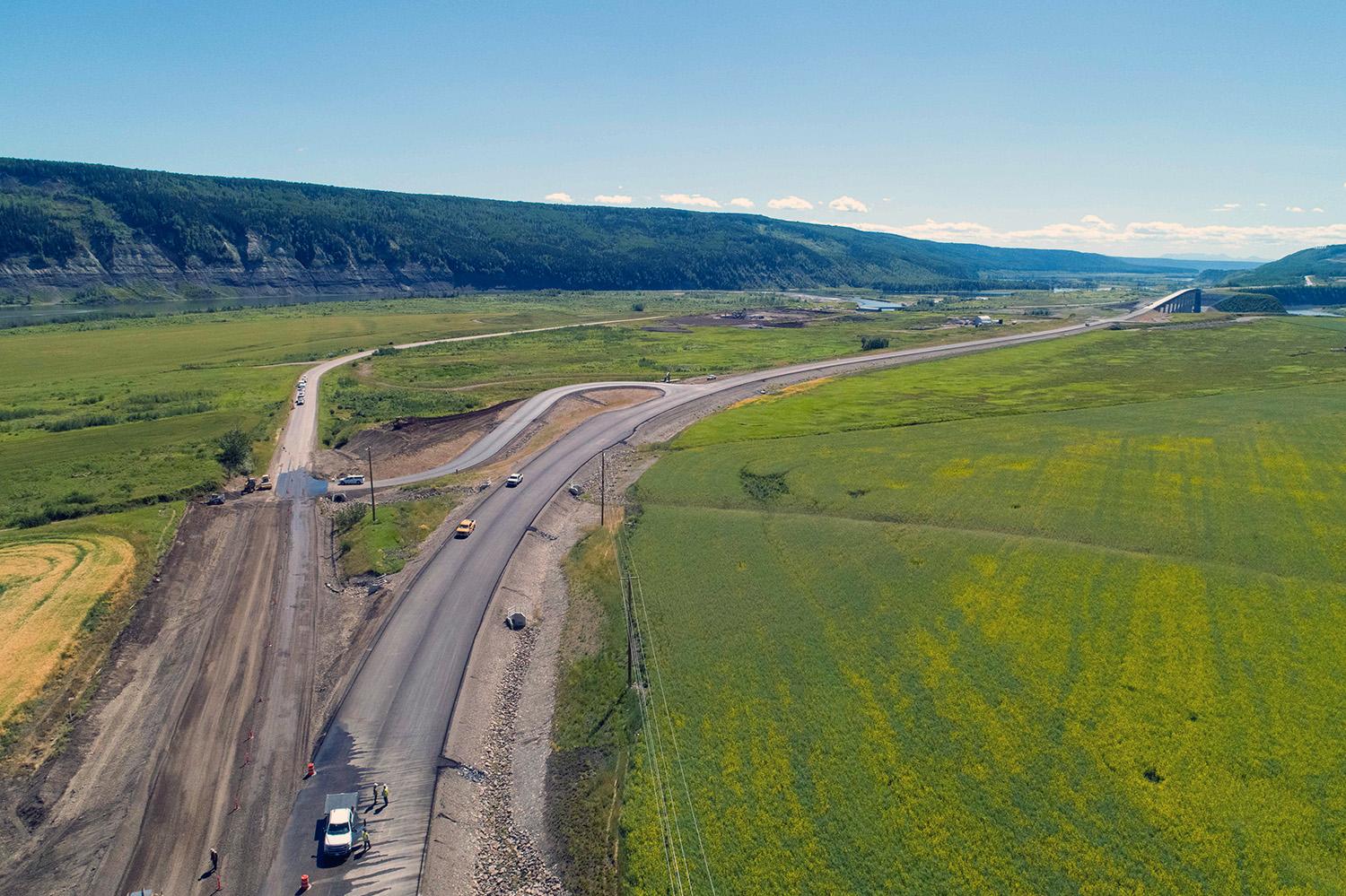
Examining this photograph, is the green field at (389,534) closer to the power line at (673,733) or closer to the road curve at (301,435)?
the road curve at (301,435)

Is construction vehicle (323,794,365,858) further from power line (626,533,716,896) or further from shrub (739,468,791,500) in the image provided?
shrub (739,468,791,500)

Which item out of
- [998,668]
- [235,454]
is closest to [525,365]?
[235,454]

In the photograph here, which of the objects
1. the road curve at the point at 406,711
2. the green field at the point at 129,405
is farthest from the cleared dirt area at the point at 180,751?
the green field at the point at 129,405

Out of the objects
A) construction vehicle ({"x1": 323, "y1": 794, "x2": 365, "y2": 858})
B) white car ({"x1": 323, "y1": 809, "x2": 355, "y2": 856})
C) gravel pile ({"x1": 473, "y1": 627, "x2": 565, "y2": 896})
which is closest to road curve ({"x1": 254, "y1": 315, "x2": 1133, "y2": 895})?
construction vehicle ({"x1": 323, "y1": 794, "x2": 365, "y2": 858})

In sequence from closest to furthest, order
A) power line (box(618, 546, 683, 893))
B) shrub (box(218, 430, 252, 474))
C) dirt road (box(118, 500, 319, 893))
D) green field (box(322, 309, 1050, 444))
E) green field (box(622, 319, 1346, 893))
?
power line (box(618, 546, 683, 893)) < green field (box(622, 319, 1346, 893)) < dirt road (box(118, 500, 319, 893)) < shrub (box(218, 430, 252, 474)) < green field (box(322, 309, 1050, 444))

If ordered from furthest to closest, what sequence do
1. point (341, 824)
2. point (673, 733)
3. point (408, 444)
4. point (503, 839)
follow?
point (408, 444), point (673, 733), point (503, 839), point (341, 824)

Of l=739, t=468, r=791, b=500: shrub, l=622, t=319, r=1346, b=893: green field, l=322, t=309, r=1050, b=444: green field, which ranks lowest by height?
l=622, t=319, r=1346, b=893: green field

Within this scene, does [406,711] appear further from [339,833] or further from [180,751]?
[180,751]
